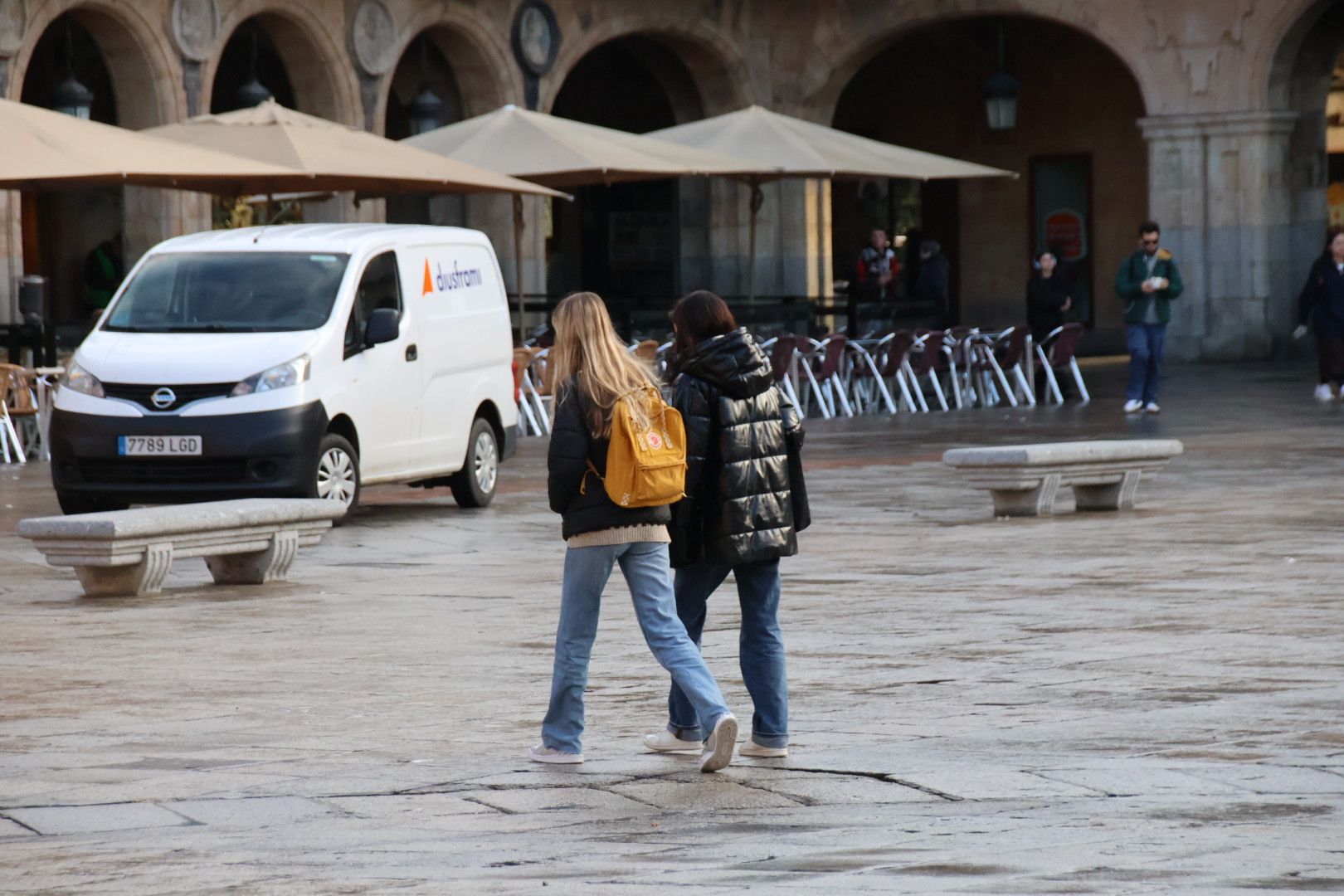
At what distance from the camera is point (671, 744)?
6.91 metres

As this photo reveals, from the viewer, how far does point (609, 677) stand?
8375 mm

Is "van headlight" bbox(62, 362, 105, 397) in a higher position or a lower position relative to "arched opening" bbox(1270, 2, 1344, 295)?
lower

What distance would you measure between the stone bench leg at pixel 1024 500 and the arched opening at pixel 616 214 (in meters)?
18.7

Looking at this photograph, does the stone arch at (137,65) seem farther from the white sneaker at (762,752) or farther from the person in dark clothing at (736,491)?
the white sneaker at (762,752)

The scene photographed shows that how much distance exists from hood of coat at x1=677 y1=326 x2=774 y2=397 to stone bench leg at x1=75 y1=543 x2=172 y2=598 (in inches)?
185

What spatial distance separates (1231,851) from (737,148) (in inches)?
756

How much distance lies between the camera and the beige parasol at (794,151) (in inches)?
939

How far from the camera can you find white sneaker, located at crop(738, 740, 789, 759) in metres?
6.81

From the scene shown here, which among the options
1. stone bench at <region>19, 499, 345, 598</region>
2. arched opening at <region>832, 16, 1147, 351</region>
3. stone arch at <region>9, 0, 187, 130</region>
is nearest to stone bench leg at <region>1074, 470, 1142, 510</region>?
stone bench at <region>19, 499, 345, 598</region>

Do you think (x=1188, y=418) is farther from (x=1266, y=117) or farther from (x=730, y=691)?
(x=730, y=691)

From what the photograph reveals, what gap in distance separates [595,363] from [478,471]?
8.45m

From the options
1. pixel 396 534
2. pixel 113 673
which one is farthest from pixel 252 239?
pixel 113 673

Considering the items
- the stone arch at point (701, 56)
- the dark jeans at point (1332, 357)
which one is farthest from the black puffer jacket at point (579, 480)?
the stone arch at point (701, 56)

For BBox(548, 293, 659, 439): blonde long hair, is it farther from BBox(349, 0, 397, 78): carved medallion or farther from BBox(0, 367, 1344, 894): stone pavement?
BBox(349, 0, 397, 78): carved medallion
